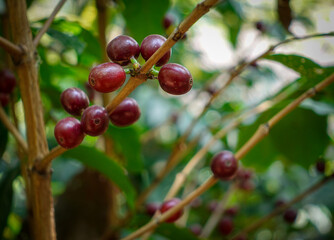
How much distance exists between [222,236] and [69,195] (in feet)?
1.99

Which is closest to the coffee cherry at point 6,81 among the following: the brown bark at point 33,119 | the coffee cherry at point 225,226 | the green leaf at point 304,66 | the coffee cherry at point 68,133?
the brown bark at point 33,119

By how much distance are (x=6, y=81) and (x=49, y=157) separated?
0.31 meters

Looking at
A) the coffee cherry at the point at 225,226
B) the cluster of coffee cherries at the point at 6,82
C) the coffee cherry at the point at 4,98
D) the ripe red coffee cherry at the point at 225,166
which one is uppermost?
the cluster of coffee cherries at the point at 6,82

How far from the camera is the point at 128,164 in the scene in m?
0.98

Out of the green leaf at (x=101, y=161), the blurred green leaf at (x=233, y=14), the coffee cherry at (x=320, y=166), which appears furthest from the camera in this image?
the blurred green leaf at (x=233, y=14)

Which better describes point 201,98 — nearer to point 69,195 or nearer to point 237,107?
point 237,107

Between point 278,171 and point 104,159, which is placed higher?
point 104,159

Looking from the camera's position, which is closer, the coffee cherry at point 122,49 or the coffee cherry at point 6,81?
the coffee cherry at point 122,49

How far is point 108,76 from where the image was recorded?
0.40m

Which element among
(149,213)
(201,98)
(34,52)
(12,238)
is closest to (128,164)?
(149,213)

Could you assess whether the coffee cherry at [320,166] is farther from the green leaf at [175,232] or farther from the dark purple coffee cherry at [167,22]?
the dark purple coffee cherry at [167,22]

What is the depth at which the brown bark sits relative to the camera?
1.70 feet

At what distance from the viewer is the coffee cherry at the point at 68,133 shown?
0.43m

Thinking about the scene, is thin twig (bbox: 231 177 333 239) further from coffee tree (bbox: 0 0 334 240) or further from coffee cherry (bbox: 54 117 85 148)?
coffee cherry (bbox: 54 117 85 148)
